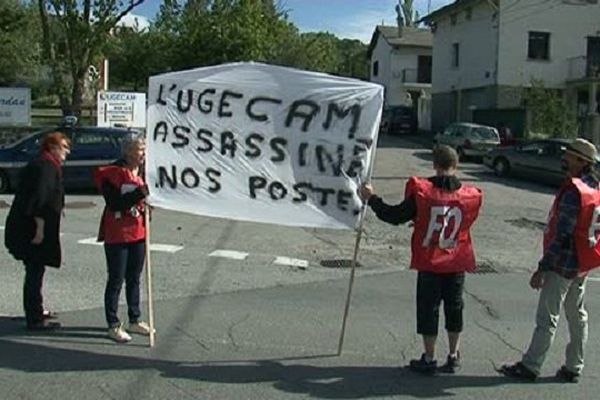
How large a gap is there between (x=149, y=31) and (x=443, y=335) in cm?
4667

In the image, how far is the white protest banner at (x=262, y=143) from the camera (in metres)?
5.79

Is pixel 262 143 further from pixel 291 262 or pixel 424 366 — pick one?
pixel 291 262

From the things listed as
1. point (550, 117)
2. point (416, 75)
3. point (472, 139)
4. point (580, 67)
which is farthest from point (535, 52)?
point (416, 75)

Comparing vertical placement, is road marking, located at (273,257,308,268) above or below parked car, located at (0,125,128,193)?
below

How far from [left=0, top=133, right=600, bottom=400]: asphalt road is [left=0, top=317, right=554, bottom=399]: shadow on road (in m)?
0.01

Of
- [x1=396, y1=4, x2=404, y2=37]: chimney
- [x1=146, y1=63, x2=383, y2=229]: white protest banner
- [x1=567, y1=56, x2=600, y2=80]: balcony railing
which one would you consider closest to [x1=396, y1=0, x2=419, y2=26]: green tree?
[x1=396, y1=4, x2=404, y2=37]: chimney

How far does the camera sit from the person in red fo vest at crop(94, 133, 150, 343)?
576 cm

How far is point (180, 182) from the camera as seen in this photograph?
6020mm

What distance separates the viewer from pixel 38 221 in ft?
19.6

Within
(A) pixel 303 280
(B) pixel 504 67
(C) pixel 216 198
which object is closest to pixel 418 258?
(C) pixel 216 198

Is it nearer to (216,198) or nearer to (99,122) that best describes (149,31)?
(99,122)

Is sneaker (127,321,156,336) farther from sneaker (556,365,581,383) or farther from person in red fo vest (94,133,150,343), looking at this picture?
sneaker (556,365,581,383)

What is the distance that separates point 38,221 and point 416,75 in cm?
5236

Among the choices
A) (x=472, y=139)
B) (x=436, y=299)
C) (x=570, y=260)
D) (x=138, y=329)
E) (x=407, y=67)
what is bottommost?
(x=138, y=329)
